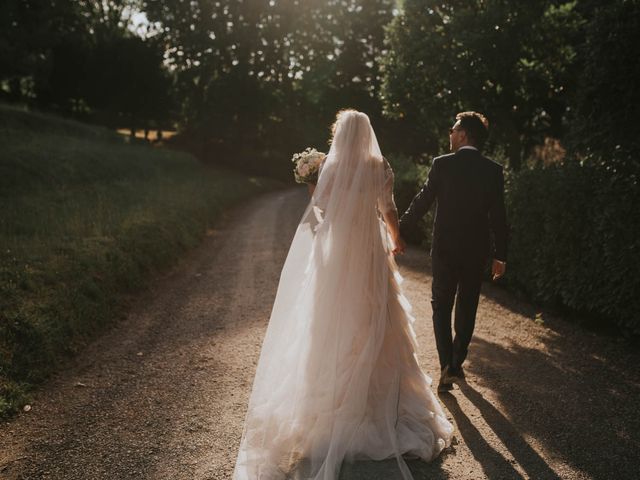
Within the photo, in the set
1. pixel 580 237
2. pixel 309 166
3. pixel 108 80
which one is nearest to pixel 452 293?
pixel 309 166

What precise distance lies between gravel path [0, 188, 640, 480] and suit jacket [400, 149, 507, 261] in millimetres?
1453

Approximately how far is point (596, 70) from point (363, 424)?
6.14 m

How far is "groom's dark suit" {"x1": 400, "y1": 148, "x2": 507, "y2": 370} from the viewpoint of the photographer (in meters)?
4.70

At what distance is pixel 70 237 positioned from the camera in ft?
29.4

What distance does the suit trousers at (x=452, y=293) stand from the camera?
190 inches

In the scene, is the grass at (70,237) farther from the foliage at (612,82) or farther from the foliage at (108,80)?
the foliage at (108,80)

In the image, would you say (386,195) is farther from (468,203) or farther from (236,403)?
(236,403)

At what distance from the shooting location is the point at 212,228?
16234mm

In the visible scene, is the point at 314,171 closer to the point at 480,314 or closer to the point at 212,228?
the point at 480,314

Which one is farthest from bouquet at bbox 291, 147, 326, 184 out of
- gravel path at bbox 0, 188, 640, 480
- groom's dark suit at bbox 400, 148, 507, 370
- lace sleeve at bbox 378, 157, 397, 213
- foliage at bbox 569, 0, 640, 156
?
foliage at bbox 569, 0, 640, 156

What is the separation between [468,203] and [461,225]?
21 centimetres

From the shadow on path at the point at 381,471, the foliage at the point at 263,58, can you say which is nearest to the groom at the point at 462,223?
the shadow on path at the point at 381,471

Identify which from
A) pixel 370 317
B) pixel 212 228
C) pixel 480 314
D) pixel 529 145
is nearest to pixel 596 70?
pixel 480 314

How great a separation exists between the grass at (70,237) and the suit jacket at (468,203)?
160 inches
